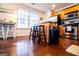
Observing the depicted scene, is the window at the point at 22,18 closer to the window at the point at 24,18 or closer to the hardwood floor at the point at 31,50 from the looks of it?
the window at the point at 24,18

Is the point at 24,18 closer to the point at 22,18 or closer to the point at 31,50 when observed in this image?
the point at 22,18

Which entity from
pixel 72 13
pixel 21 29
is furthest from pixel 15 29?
pixel 72 13

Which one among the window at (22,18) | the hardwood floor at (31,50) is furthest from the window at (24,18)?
the hardwood floor at (31,50)

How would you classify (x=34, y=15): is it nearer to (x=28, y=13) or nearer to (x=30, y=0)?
(x=28, y=13)

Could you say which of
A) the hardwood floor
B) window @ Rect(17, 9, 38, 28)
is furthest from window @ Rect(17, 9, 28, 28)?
the hardwood floor

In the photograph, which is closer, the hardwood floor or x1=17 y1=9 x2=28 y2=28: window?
the hardwood floor

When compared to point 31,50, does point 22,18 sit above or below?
above

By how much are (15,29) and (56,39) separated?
104 centimetres

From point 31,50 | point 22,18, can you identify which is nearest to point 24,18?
point 22,18

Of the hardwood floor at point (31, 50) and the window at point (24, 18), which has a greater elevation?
the window at point (24, 18)

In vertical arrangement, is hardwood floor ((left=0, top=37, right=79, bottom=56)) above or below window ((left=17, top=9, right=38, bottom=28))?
below

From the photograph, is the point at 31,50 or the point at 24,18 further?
the point at 24,18

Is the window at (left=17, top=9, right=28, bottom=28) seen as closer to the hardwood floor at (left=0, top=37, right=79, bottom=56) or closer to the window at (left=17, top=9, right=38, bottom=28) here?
the window at (left=17, top=9, right=38, bottom=28)

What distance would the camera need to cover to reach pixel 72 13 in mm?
2330
